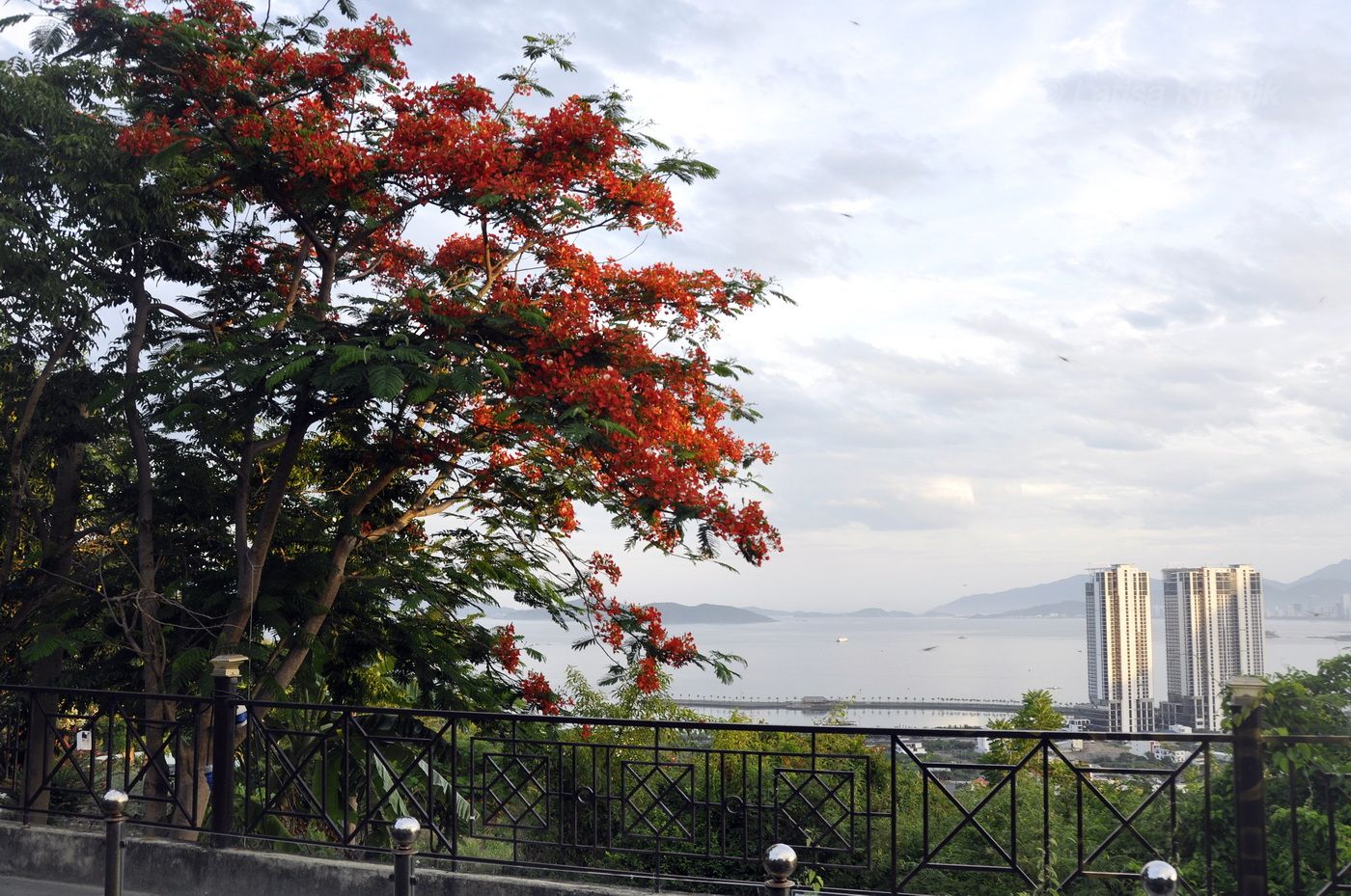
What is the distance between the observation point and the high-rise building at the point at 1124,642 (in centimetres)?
8700

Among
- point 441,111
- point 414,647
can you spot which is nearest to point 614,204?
point 441,111

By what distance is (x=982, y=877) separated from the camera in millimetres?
19484

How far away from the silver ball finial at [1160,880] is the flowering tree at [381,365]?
155 inches

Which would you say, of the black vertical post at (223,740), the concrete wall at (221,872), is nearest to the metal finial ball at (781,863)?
the concrete wall at (221,872)

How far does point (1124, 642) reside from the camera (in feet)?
292

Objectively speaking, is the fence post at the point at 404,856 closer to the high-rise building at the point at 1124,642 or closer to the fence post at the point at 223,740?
the fence post at the point at 223,740

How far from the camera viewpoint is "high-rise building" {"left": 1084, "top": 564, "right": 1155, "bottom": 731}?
285 feet

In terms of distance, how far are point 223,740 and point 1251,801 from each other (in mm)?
5819

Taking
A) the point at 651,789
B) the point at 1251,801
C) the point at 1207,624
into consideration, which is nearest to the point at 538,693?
the point at 651,789

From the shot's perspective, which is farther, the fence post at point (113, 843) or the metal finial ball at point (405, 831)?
the fence post at point (113, 843)

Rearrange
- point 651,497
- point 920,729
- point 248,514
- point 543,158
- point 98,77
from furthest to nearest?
point 248,514, point 98,77, point 543,158, point 651,497, point 920,729

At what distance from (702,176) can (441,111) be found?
2264 millimetres

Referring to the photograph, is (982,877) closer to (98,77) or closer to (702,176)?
(702,176)

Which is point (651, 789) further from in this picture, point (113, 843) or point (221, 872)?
point (113, 843)
